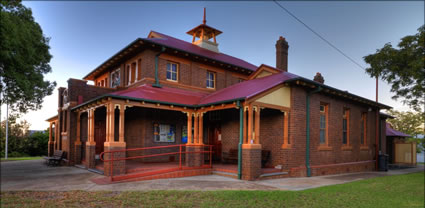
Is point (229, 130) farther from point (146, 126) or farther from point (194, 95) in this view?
point (146, 126)

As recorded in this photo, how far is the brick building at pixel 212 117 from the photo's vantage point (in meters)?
10.8

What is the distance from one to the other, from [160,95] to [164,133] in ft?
10.1

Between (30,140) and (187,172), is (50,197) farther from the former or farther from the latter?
(30,140)

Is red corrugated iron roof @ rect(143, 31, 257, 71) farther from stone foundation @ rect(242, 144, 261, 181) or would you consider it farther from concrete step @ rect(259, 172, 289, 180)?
concrete step @ rect(259, 172, 289, 180)

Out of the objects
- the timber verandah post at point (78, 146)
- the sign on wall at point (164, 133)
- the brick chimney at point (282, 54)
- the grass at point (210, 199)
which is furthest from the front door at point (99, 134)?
the brick chimney at point (282, 54)

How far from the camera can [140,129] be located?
14.1 m

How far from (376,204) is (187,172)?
255 inches

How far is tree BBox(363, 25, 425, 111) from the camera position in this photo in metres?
13.8

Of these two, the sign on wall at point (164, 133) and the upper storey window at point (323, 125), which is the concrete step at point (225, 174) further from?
the upper storey window at point (323, 125)

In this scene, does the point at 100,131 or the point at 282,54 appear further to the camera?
the point at 282,54

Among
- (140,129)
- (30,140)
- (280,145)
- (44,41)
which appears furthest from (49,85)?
(280,145)

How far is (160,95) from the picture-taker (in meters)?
12.2

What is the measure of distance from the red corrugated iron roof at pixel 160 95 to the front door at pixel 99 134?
3929 mm

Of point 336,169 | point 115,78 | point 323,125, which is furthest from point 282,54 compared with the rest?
point 115,78
